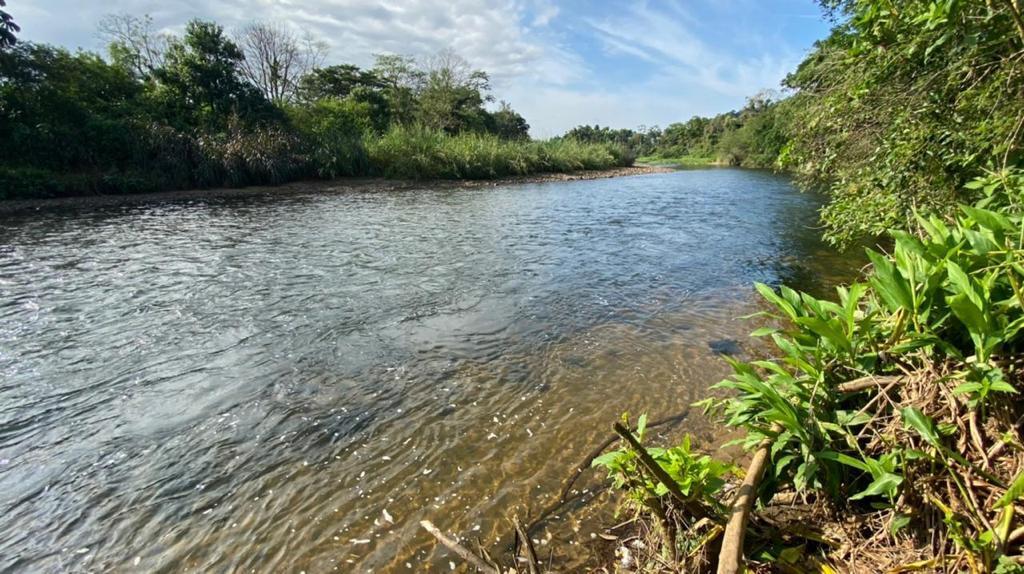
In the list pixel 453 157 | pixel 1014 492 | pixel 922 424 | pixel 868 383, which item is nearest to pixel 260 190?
pixel 453 157

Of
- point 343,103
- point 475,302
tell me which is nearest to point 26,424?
point 475,302

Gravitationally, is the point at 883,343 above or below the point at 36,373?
above

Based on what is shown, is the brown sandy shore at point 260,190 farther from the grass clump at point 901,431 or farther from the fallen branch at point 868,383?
the fallen branch at point 868,383

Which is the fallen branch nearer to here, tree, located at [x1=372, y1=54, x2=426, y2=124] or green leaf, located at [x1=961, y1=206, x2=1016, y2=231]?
green leaf, located at [x1=961, y1=206, x2=1016, y2=231]

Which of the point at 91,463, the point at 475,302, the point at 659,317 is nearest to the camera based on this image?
the point at 91,463

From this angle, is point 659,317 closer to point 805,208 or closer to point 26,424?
point 26,424

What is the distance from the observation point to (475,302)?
6.56m

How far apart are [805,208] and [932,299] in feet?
59.7

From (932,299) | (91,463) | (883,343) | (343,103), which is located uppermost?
(343,103)

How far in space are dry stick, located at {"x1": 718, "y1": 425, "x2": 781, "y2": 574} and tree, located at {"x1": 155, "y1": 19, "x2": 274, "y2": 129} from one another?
89.8ft

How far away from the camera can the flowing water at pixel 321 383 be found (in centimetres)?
270

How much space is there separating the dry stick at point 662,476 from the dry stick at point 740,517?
0.13 m

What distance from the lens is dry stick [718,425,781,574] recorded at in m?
1.50

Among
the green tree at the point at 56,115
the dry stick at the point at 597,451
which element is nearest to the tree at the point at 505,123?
the green tree at the point at 56,115
